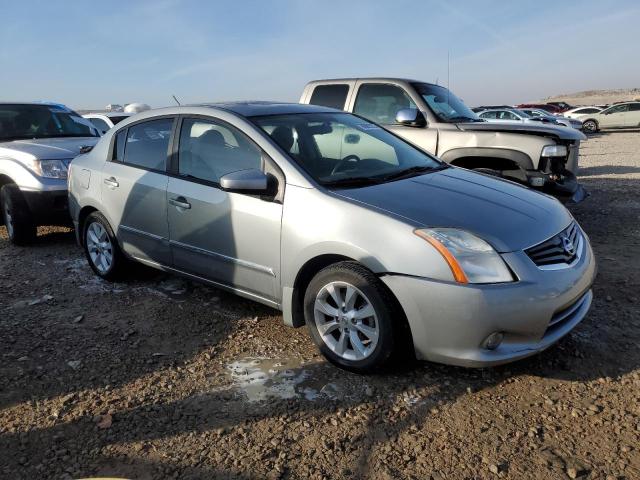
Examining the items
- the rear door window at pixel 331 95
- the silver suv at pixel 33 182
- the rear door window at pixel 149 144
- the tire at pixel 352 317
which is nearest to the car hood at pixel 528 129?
the rear door window at pixel 331 95

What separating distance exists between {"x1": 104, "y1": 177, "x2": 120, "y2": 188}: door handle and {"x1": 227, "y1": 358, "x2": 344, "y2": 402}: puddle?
80.7 inches

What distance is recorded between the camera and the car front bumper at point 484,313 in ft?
9.04

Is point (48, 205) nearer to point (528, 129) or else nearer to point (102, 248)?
point (102, 248)

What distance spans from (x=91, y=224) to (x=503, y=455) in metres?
4.07

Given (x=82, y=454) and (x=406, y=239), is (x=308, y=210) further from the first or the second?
(x=82, y=454)

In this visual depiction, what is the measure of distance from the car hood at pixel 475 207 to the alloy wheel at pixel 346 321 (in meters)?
0.54

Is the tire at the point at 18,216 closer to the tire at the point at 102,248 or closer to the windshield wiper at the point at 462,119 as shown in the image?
the tire at the point at 102,248

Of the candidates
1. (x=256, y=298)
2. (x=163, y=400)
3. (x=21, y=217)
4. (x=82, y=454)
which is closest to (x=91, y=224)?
(x=21, y=217)

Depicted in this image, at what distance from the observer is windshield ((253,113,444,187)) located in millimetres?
3590

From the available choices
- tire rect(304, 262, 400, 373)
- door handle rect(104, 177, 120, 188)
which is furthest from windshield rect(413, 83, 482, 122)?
tire rect(304, 262, 400, 373)

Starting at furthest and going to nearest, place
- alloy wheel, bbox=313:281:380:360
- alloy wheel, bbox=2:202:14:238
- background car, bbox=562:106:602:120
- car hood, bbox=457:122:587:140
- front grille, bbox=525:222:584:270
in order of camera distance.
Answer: background car, bbox=562:106:602:120, alloy wheel, bbox=2:202:14:238, car hood, bbox=457:122:587:140, alloy wheel, bbox=313:281:380:360, front grille, bbox=525:222:584:270

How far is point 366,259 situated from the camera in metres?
2.98

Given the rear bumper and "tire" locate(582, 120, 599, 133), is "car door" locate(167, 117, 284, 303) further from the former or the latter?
"tire" locate(582, 120, 599, 133)

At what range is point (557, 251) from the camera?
3096 millimetres
